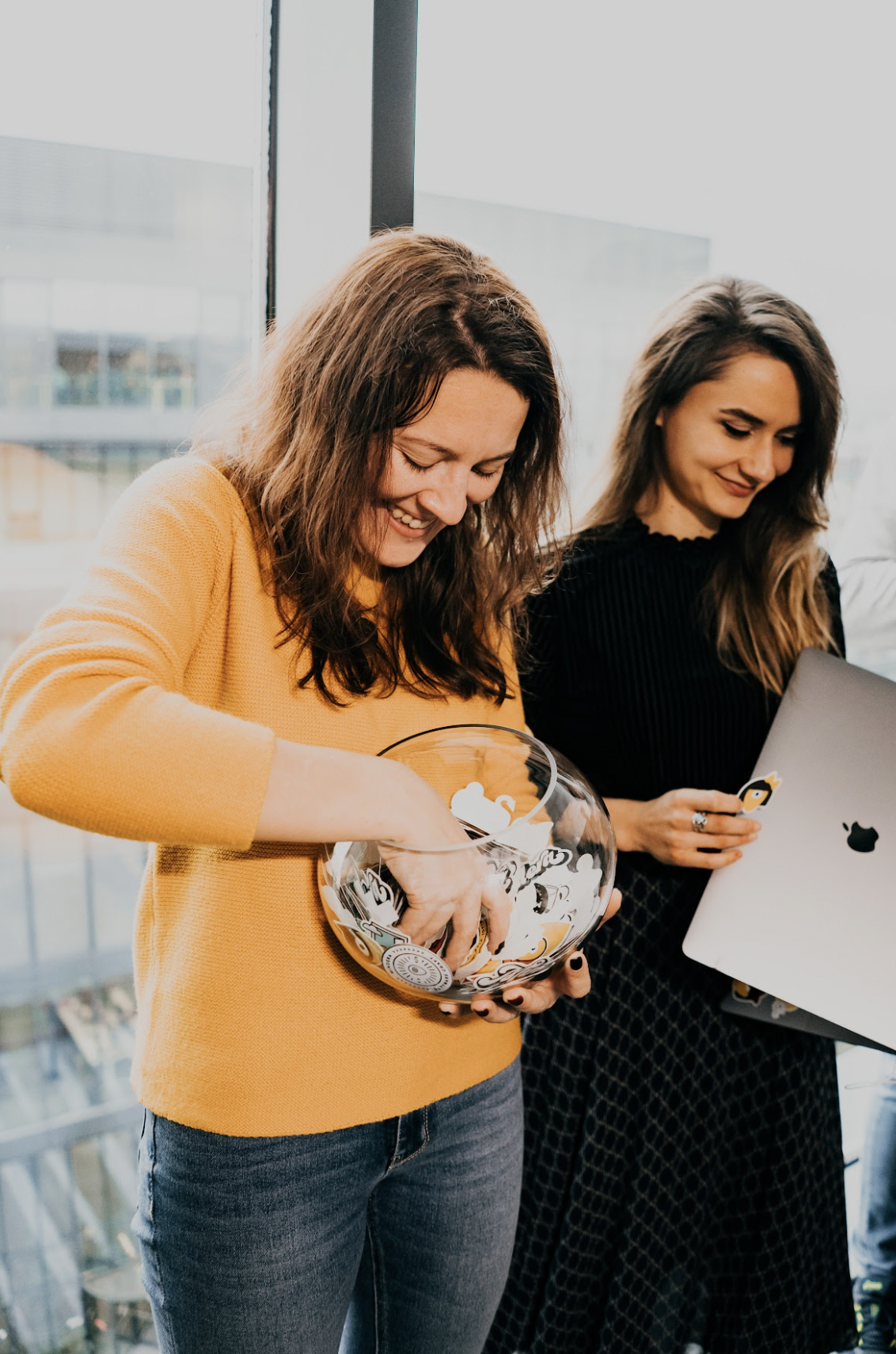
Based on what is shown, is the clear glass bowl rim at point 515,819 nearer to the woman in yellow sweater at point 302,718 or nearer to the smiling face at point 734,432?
the woman in yellow sweater at point 302,718

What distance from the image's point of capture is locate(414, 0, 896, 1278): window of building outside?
1.60 meters

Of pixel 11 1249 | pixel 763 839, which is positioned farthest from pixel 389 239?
pixel 11 1249

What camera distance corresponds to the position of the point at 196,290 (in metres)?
1.40

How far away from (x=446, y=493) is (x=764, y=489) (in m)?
0.70

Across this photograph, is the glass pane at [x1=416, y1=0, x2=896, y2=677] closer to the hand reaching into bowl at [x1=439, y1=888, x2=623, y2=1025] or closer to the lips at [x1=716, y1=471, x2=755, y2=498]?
the lips at [x1=716, y1=471, x2=755, y2=498]

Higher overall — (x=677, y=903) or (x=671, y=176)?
(x=671, y=176)

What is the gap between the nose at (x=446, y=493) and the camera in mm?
938

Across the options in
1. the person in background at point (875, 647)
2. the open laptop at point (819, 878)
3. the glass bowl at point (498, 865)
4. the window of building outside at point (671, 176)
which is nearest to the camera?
the glass bowl at point (498, 865)

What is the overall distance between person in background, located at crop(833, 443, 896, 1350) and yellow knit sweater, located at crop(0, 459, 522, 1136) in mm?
1023

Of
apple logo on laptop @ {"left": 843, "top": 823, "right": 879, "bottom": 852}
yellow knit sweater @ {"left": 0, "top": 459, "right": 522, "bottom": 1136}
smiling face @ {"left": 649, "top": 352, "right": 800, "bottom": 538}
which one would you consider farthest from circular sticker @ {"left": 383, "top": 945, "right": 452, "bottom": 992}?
smiling face @ {"left": 649, "top": 352, "right": 800, "bottom": 538}

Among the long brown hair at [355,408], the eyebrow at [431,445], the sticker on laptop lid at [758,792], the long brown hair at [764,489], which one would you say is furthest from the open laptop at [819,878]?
the eyebrow at [431,445]

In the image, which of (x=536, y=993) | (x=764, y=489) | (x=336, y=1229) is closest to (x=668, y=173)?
(x=764, y=489)

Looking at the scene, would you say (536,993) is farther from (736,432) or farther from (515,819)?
(736,432)

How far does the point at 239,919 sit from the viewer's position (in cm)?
92
